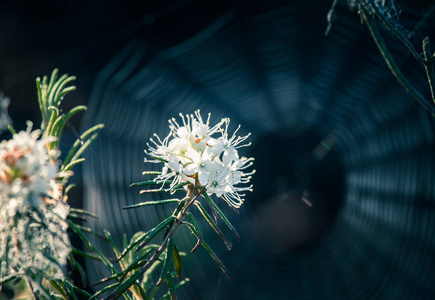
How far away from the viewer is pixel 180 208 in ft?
1.63

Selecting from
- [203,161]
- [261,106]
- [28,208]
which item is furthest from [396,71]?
[261,106]

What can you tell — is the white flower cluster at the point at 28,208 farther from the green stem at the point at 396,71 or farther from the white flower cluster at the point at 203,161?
the green stem at the point at 396,71

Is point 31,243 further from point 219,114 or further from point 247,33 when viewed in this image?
point 219,114

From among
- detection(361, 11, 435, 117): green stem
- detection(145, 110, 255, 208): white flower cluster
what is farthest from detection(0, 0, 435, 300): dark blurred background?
detection(361, 11, 435, 117): green stem

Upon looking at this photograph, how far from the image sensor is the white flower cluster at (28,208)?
282mm

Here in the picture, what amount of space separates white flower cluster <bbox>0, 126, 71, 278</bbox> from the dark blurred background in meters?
0.78

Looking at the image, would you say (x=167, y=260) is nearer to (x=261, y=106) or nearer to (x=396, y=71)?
(x=396, y=71)

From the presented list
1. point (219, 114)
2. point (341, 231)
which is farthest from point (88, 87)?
point (341, 231)

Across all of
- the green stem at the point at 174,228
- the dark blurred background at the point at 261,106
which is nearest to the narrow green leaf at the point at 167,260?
the green stem at the point at 174,228

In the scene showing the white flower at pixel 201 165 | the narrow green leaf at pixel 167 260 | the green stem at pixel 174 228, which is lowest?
the narrow green leaf at pixel 167 260

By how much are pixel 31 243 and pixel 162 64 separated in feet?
6.68

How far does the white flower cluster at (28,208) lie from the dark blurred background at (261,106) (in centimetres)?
78

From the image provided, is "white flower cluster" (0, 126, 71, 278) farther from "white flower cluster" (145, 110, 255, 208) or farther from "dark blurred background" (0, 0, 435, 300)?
"dark blurred background" (0, 0, 435, 300)

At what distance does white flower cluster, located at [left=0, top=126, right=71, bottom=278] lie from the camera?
0.28m
